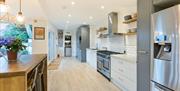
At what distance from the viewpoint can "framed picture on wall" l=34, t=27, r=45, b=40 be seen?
7.57 m

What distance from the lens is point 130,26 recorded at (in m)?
5.42

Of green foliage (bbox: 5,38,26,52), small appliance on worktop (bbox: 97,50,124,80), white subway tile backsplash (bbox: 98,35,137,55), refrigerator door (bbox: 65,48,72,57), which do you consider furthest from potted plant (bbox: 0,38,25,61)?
refrigerator door (bbox: 65,48,72,57)

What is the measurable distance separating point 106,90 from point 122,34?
224 centimetres

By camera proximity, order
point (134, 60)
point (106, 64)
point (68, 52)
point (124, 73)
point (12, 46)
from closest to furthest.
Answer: point (12, 46), point (134, 60), point (124, 73), point (106, 64), point (68, 52)

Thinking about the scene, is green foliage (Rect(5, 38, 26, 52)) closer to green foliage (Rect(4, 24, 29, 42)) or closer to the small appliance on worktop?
the small appliance on worktop

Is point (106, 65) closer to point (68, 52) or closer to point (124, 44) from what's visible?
point (124, 44)

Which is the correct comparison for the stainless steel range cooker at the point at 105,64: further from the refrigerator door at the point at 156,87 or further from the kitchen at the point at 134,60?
the refrigerator door at the point at 156,87


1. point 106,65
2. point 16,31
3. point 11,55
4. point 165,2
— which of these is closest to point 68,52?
point 16,31

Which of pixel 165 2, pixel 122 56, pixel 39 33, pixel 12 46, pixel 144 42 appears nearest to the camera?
pixel 165 2

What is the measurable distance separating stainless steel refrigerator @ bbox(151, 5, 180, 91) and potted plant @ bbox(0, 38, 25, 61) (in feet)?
6.87

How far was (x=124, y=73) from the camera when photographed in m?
4.42

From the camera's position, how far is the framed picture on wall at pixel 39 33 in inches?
298

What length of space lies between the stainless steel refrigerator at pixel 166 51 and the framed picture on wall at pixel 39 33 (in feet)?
19.5

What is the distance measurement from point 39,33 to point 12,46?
16.6 ft
